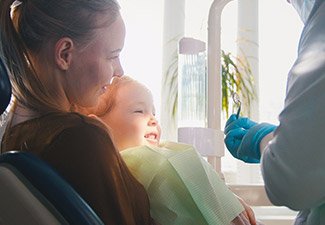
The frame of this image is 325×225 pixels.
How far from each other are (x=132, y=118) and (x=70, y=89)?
388 mm

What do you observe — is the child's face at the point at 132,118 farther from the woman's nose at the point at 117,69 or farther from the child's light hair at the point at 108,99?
the woman's nose at the point at 117,69

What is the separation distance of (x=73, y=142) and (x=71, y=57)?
0.23 meters

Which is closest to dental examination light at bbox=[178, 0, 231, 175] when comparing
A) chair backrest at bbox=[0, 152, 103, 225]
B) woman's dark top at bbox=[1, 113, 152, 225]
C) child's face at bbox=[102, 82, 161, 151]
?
child's face at bbox=[102, 82, 161, 151]

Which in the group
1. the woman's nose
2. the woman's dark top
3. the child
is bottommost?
the child

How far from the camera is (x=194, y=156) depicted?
1130mm

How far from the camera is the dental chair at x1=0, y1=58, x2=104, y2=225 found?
663 millimetres

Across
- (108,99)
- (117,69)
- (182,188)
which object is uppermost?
(117,69)

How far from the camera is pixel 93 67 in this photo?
1088 mm

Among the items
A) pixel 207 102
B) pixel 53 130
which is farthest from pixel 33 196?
pixel 207 102

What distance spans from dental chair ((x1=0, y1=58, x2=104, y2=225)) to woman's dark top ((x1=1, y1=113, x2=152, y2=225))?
197 millimetres

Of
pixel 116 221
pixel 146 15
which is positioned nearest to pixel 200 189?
pixel 116 221

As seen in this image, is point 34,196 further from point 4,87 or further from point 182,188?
point 182,188

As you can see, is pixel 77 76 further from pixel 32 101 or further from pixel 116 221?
pixel 116 221

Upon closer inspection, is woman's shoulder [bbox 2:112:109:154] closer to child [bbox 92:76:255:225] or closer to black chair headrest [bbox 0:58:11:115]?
child [bbox 92:76:255:225]
